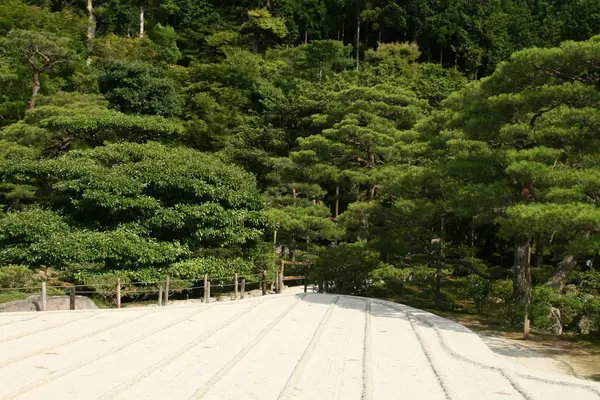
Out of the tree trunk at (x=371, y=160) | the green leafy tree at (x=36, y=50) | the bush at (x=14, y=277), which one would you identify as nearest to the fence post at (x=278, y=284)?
the tree trunk at (x=371, y=160)

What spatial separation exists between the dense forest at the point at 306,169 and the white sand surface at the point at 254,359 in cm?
205

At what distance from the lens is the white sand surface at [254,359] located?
5.34 m

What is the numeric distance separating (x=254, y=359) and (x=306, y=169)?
9554 millimetres

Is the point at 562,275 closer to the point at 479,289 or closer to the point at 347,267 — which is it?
the point at 479,289

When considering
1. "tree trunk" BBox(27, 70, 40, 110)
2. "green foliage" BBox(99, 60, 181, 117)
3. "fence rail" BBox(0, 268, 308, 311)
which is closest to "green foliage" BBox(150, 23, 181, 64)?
"green foliage" BBox(99, 60, 181, 117)

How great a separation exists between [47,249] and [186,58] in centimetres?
2060

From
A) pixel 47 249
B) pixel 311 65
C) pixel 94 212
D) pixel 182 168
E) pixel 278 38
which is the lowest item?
pixel 47 249

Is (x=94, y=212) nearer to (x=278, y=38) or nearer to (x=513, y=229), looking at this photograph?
(x=513, y=229)

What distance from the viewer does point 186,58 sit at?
30250 millimetres

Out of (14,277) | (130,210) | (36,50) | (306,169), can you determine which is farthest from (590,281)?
(36,50)

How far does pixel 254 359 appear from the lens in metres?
6.51

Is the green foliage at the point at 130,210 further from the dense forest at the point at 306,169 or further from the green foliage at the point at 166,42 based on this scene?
the green foliage at the point at 166,42

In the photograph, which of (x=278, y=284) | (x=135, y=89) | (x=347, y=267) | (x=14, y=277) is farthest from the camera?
(x=135, y=89)

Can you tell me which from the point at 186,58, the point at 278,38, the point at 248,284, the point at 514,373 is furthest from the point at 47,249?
the point at 278,38
